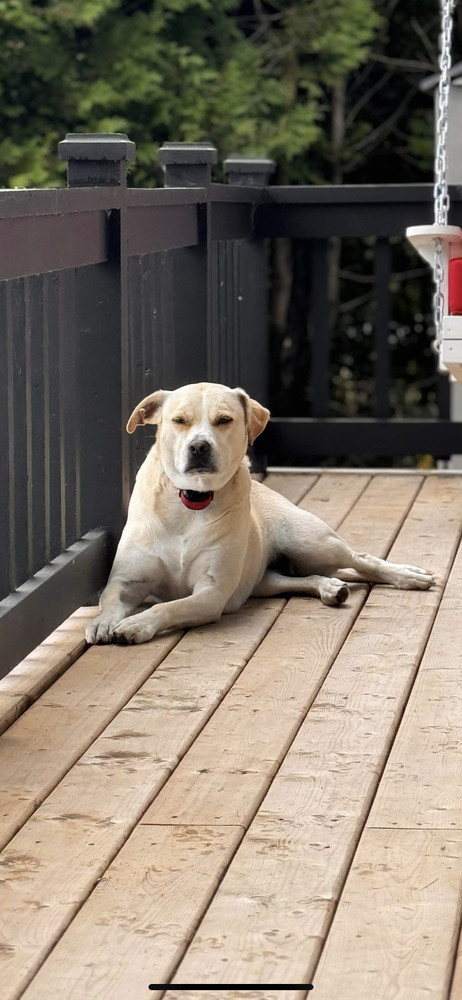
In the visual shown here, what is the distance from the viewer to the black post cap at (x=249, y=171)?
5449 mm

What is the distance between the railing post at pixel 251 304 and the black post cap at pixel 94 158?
186 centimetres

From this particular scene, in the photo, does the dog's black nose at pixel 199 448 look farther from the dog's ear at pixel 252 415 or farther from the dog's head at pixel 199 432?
the dog's ear at pixel 252 415

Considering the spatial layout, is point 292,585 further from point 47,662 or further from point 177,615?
point 47,662

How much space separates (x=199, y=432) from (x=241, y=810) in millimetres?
1256

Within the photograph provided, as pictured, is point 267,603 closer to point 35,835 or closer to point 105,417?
point 105,417

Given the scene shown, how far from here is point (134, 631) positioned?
333 cm

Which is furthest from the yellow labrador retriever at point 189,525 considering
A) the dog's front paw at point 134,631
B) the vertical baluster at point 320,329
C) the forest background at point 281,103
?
the forest background at point 281,103

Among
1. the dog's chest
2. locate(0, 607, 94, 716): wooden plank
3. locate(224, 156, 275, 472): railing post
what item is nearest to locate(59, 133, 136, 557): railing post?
the dog's chest

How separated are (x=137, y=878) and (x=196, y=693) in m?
0.91

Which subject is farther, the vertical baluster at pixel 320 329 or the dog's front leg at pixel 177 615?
the vertical baluster at pixel 320 329

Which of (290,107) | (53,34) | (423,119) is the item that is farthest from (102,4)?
(423,119)

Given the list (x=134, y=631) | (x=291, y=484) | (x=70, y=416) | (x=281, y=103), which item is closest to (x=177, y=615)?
(x=134, y=631)

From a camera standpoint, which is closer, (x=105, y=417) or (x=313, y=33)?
(x=105, y=417)

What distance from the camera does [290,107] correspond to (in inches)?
403
